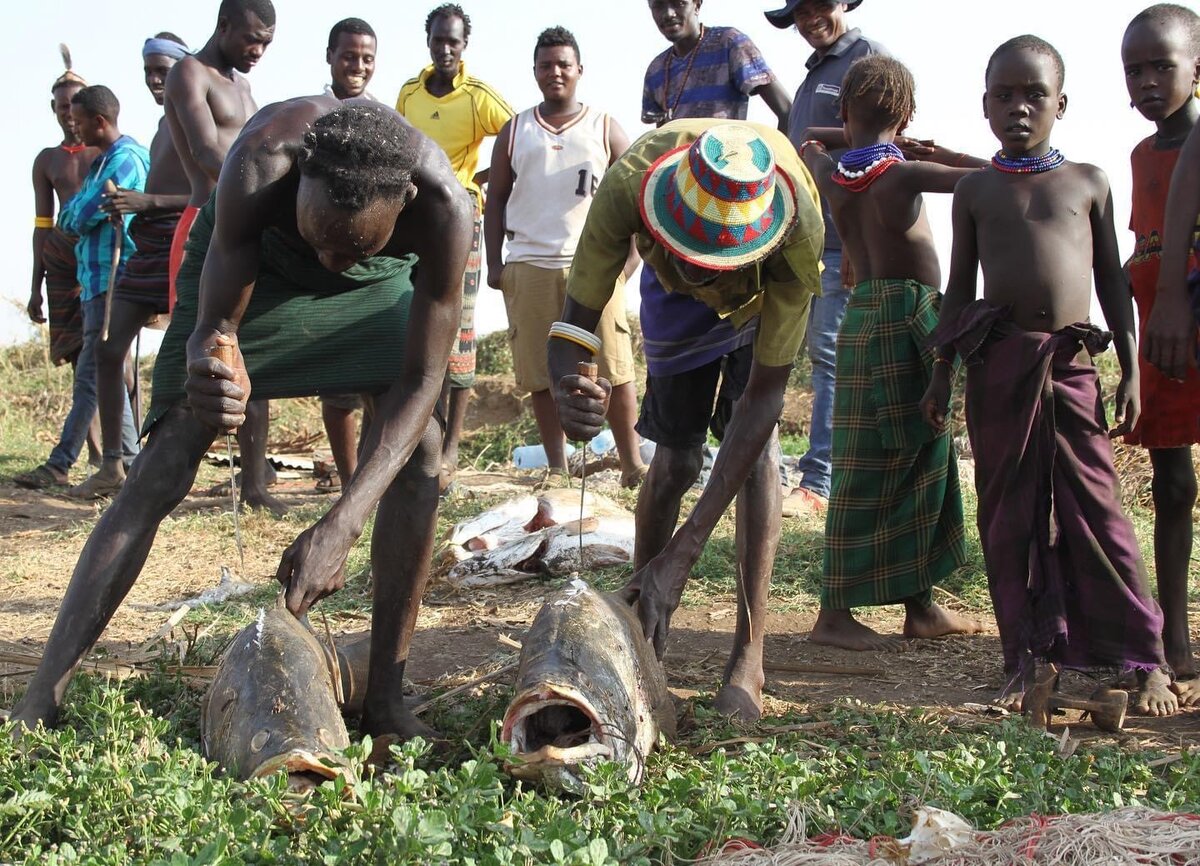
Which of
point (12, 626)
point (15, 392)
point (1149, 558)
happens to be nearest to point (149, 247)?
point (12, 626)

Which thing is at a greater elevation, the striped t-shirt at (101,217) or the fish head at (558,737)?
the striped t-shirt at (101,217)

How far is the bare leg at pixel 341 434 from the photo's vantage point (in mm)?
6102

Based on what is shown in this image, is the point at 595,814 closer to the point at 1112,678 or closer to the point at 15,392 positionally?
the point at 1112,678

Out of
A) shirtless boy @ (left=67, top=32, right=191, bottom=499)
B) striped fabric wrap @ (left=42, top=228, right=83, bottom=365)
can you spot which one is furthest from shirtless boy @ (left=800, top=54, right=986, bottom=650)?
striped fabric wrap @ (left=42, top=228, right=83, bottom=365)

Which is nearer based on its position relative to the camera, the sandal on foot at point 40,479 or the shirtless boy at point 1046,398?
the shirtless boy at point 1046,398

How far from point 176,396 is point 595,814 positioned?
1519mm

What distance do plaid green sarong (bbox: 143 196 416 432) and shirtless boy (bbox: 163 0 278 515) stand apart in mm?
2559

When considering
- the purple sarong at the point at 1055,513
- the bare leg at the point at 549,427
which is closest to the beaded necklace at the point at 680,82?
the bare leg at the point at 549,427

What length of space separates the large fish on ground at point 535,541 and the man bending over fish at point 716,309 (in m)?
1.47

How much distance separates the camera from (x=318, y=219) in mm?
2863

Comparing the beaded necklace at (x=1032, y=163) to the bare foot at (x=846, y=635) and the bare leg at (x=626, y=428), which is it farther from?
the bare leg at (x=626, y=428)

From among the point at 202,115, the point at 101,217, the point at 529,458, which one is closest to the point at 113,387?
the point at 101,217

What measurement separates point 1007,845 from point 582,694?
0.90 m

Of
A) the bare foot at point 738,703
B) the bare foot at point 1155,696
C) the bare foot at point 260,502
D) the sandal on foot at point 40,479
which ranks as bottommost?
the sandal on foot at point 40,479
